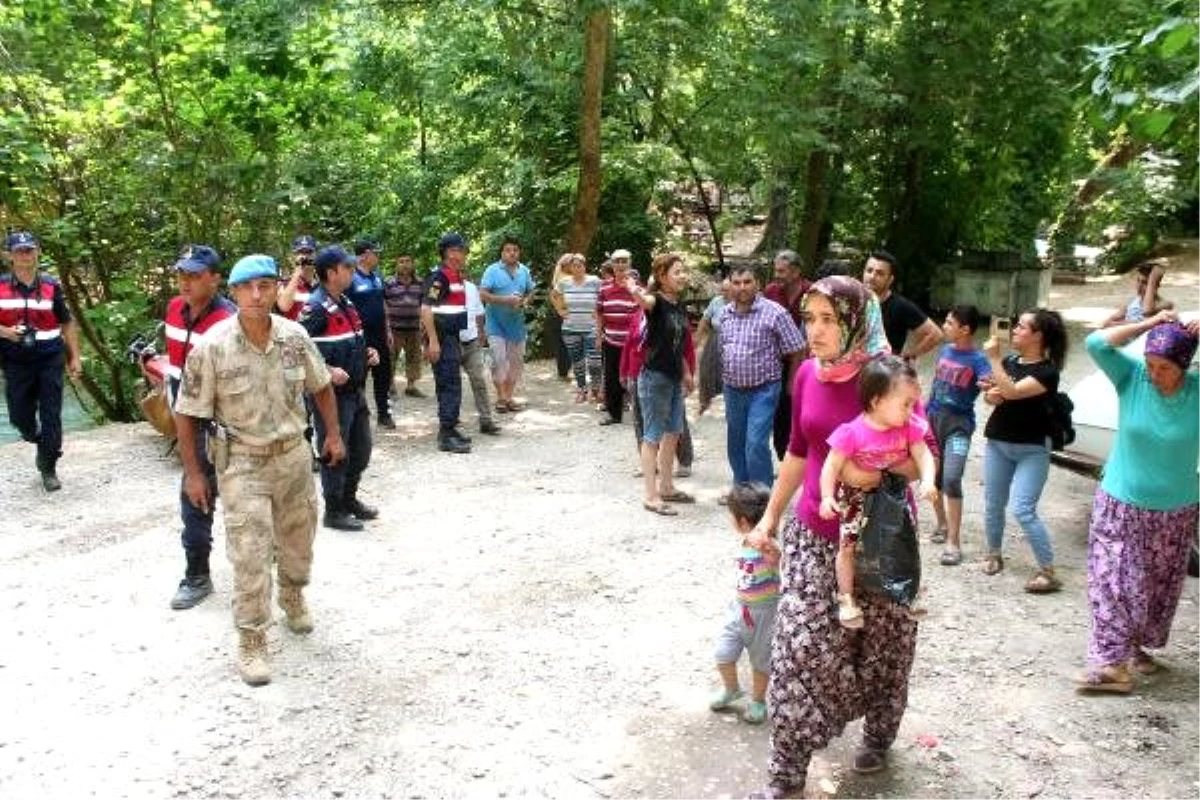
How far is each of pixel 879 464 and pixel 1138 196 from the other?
20.7 m

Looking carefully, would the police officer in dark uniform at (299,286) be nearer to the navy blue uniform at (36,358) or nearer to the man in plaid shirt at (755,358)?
the navy blue uniform at (36,358)

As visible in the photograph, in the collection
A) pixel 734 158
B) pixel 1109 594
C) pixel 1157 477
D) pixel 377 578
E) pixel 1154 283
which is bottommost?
pixel 377 578

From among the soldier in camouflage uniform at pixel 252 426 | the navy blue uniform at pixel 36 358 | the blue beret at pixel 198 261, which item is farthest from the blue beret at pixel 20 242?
the soldier in camouflage uniform at pixel 252 426

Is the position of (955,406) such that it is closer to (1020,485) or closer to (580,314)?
(1020,485)

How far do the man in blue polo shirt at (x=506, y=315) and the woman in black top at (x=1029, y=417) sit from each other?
523 cm

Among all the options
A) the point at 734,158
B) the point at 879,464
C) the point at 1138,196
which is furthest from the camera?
the point at 1138,196

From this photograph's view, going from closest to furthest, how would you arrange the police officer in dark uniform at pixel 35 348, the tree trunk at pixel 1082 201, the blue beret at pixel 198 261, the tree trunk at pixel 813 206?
the blue beret at pixel 198 261 → the police officer in dark uniform at pixel 35 348 → the tree trunk at pixel 813 206 → the tree trunk at pixel 1082 201

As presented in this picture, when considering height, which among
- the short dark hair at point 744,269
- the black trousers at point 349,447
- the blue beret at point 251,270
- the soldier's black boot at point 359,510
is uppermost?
the short dark hair at point 744,269

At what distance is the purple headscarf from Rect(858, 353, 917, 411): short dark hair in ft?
5.08

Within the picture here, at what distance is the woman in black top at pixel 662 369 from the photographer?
694cm

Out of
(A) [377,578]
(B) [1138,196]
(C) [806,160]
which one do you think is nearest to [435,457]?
(A) [377,578]

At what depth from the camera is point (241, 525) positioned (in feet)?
15.1

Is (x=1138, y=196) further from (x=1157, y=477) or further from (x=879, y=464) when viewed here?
(x=879, y=464)

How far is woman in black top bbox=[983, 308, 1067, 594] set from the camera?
5.55 metres
